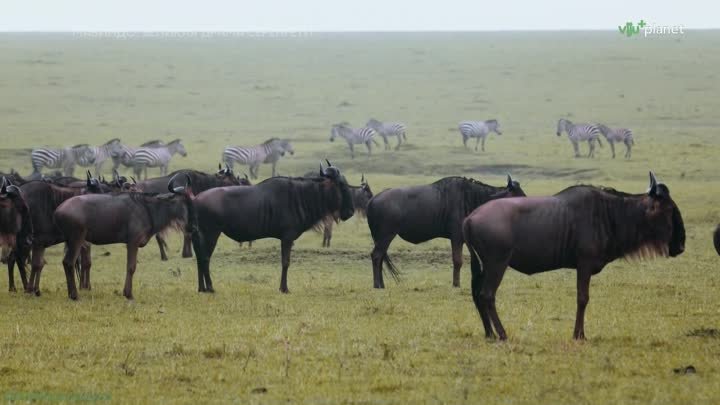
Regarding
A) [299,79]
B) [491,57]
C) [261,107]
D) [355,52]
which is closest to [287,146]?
[261,107]

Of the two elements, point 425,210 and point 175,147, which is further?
point 175,147

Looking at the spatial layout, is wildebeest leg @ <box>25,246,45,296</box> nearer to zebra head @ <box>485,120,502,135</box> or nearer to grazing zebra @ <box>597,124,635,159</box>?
grazing zebra @ <box>597,124,635,159</box>

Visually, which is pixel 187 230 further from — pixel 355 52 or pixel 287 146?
pixel 355 52

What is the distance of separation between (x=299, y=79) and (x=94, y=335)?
50.2m

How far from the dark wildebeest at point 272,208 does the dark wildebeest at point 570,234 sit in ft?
14.3

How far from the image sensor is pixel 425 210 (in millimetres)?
13938

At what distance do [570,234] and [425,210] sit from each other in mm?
4687

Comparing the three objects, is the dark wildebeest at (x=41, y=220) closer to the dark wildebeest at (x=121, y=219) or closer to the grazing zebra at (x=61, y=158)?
the dark wildebeest at (x=121, y=219)

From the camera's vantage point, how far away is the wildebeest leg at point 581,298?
30.2ft

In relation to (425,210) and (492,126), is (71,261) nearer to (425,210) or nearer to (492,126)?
(425,210)

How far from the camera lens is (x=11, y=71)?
192 feet

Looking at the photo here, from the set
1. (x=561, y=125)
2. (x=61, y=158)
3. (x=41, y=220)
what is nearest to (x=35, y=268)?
(x=41, y=220)

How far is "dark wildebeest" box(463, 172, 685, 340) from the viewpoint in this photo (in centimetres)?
920

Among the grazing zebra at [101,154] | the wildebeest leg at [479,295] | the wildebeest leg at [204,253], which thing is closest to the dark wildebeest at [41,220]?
the wildebeest leg at [204,253]
